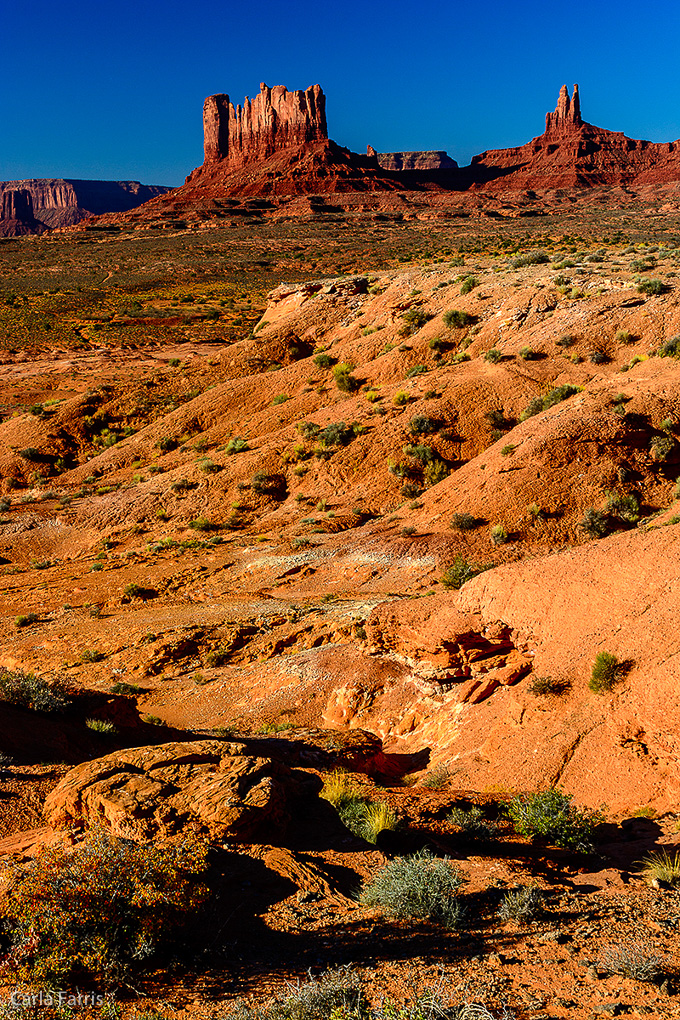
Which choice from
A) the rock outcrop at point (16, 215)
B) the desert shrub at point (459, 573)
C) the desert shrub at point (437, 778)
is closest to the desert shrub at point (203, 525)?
the desert shrub at point (459, 573)

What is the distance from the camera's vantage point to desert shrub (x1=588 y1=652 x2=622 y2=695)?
8.61 metres

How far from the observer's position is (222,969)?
4699 millimetres

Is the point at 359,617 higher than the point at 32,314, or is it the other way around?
the point at 32,314

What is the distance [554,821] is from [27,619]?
537 inches

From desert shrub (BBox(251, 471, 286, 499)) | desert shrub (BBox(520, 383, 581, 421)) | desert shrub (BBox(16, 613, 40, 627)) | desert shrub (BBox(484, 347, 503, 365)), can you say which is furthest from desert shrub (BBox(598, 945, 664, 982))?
desert shrub (BBox(484, 347, 503, 365))

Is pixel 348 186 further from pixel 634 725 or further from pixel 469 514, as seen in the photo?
pixel 634 725

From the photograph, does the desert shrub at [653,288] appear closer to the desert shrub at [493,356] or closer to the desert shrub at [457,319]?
the desert shrub at [493,356]

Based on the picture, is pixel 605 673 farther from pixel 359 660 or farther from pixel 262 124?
pixel 262 124

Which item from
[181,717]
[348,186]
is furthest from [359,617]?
[348,186]

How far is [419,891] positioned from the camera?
17.3ft

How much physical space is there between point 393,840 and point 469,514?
1034 cm

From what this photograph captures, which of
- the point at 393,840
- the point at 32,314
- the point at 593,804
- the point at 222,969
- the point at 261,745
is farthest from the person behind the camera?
the point at 32,314

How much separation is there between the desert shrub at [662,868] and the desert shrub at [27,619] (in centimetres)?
1440

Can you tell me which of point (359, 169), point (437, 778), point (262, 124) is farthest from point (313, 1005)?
point (262, 124)
